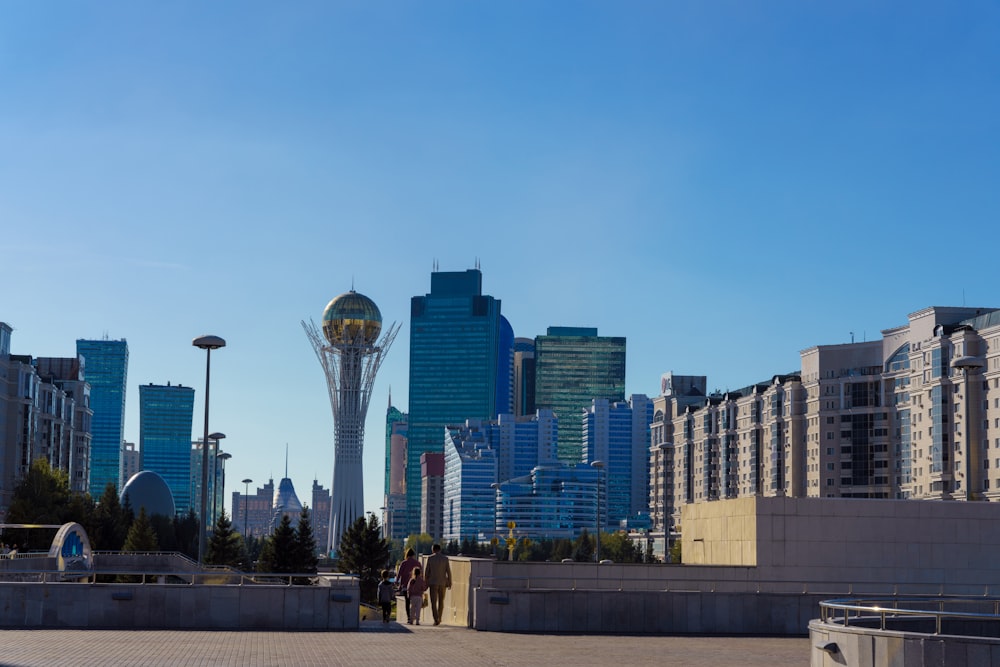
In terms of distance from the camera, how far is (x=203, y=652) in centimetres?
1906

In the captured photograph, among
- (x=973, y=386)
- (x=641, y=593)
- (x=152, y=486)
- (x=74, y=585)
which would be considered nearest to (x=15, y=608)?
(x=74, y=585)

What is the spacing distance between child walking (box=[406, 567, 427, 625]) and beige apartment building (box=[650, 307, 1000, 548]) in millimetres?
67332

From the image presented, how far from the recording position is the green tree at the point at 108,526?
311ft

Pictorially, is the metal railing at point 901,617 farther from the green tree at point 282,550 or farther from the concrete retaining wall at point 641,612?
the green tree at point 282,550

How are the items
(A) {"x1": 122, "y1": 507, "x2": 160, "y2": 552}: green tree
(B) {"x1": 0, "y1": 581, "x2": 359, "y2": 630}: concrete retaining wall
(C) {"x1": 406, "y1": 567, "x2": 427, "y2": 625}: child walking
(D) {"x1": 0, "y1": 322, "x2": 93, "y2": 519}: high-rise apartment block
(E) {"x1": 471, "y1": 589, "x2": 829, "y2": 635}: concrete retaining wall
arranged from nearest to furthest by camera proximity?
(B) {"x1": 0, "y1": 581, "x2": 359, "y2": 630}: concrete retaining wall, (E) {"x1": 471, "y1": 589, "x2": 829, "y2": 635}: concrete retaining wall, (C) {"x1": 406, "y1": 567, "x2": 427, "y2": 625}: child walking, (A) {"x1": 122, "y1": 507, "x2": 160, "y2": 552}: green tree, (D) {"x1": 0, "y1": 322, "x2": 93, "y2": 519}: high-rise apartment block

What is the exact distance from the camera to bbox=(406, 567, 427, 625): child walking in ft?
86.0

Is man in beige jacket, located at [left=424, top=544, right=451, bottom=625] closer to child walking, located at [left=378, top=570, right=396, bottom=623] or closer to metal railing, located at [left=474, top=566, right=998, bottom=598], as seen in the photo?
child walking, located at [left=378, top=570, right=396, bottom=623]

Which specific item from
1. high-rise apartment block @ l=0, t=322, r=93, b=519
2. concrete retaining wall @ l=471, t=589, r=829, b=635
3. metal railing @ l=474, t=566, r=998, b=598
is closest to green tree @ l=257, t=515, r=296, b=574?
high-rise apartment block @ l=0, t=322, r=93, b=519

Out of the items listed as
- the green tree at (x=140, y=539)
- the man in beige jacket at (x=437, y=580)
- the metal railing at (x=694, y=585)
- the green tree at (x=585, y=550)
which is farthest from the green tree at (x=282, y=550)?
the green tree at (x=585, y=550)

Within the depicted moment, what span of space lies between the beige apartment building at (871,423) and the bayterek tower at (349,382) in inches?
1591

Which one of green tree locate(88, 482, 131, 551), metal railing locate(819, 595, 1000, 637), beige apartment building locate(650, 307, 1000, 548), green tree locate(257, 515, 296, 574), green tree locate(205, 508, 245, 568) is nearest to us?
metal railing locate(819, 595, 1000, 637)

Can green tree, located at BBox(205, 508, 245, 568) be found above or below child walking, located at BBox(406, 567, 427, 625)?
below

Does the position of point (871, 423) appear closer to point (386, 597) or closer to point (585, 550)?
point (585, 550)

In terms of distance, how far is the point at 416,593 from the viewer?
86.5 feet
